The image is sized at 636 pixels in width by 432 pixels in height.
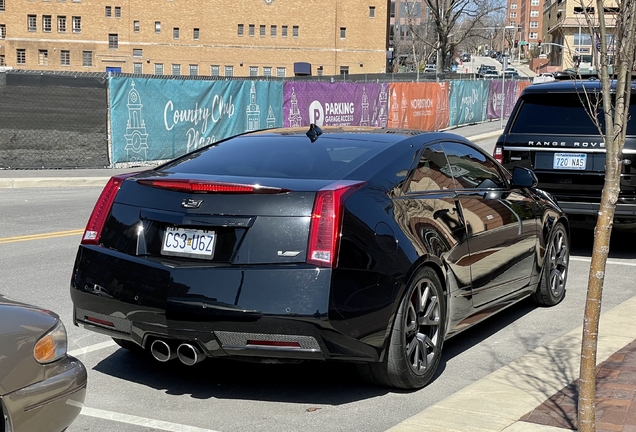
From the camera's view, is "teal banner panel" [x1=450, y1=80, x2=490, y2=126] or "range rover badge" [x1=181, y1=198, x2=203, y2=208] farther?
"teal banner panel" [x1=450, y1=80, x2=490, y2=126]

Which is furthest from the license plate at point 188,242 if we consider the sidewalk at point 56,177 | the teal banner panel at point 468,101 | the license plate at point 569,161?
the teal banner panel at point 468,101

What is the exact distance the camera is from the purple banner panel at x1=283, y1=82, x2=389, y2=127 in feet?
83.3

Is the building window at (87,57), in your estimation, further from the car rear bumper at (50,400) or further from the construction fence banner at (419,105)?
the car rear bumper at (50,400)

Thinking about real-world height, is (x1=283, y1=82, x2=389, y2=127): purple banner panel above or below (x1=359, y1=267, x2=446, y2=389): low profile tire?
above

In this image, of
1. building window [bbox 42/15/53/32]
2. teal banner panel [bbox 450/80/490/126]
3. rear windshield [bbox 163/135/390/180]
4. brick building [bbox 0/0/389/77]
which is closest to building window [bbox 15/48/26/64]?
brick building [bbox 0/0/389/77]

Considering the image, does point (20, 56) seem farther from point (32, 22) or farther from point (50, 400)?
point (50, 400)

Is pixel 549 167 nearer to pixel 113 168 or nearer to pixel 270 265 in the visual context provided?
pixel 270 265

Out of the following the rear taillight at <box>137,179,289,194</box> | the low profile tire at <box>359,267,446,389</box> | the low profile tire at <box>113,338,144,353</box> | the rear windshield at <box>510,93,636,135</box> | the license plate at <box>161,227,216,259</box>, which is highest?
the rear windshield at <box>510,93,636,135</box>

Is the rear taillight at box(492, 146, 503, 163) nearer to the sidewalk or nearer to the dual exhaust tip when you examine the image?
the dual exhaust tip

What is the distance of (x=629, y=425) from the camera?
4582 millimetres

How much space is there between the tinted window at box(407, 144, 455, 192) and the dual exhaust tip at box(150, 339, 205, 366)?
64.9 inches

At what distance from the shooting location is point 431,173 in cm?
621

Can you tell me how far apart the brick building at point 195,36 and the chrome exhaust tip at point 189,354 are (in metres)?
88.6

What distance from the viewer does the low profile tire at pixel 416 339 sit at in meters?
Answer: 5.32
